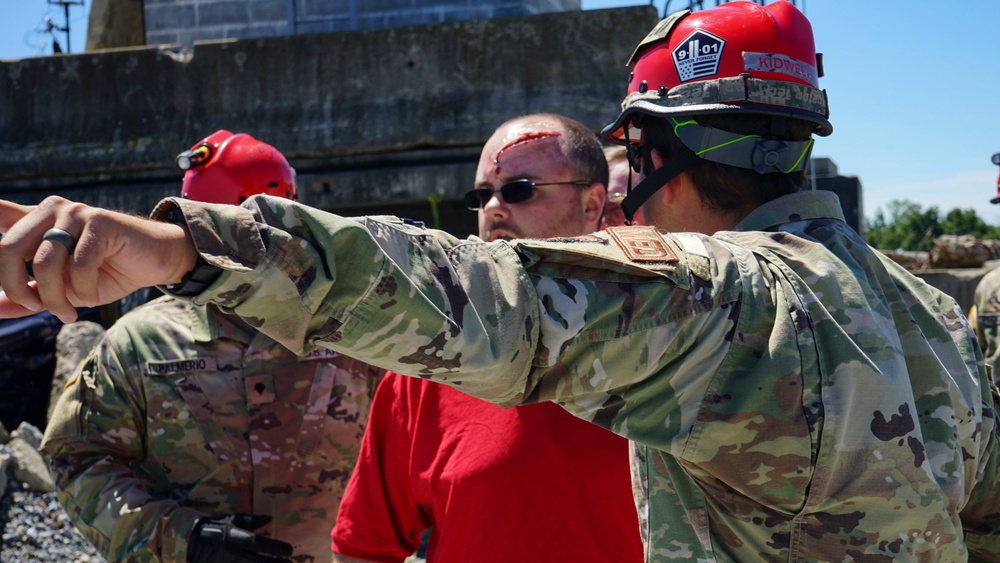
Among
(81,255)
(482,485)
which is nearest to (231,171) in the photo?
(482,485)

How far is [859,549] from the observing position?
1.47 m

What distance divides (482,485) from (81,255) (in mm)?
1225

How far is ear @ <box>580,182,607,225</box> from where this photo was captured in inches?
112

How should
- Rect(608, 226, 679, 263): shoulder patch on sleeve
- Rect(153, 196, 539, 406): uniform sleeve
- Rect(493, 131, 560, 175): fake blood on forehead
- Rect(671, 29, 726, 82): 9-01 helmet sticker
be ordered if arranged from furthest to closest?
Rect(493, 131, 560, 175): fake blood on forehead
Rect(671, 29, 726, 82): 9-01 helmet sticker
Rect(608, 226, 679, 263): shoulder patch on sleeve
Rect(153, 196, 539, 406): uniform sleeve

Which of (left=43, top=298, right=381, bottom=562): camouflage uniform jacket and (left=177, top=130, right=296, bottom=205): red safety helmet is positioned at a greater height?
(left=177, top=130, right=296, bottom=205): red safety helmet

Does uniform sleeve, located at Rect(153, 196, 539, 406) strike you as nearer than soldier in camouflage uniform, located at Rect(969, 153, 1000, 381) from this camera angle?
Yes

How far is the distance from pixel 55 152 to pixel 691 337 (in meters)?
6.60

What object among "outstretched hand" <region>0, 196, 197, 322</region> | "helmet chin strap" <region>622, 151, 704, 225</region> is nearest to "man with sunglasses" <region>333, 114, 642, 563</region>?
"helmet chin strap" <region>622, 151, 704, 225</region>

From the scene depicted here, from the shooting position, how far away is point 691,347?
1.42m

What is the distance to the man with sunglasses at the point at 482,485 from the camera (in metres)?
2.08

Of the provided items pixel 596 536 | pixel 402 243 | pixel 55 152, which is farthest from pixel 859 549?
pixel 55 152

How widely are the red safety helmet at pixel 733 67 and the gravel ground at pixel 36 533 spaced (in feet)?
14.7

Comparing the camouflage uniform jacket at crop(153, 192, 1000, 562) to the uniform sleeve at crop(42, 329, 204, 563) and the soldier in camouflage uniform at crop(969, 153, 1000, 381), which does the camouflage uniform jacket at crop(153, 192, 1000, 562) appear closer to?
the uniform sleeve at crop(42, 329, 204, 563)

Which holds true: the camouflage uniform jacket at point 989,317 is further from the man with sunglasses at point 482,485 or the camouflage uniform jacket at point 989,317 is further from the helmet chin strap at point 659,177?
the helmet chin strap at point 659,177
